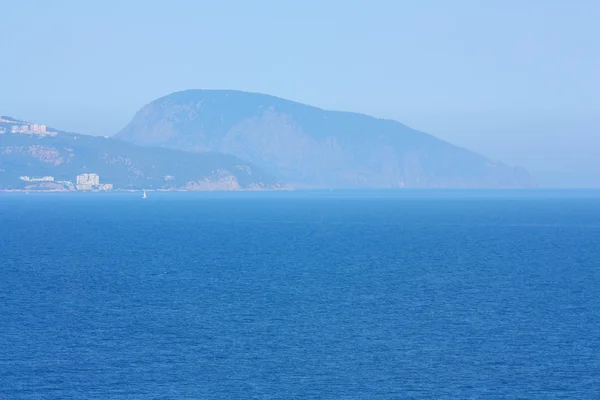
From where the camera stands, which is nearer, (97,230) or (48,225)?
(97,230)

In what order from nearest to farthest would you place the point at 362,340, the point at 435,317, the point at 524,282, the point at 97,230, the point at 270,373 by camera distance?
the point at 270,373 < the point at 362,340 < the point at 435,317 < the point at 524,282 < the point at 97,230

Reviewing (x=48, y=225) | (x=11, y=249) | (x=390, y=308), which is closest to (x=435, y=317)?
(x=390, y=308)

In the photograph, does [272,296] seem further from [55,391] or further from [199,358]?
[55,391]

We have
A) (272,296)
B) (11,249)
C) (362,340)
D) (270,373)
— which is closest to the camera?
(270,373)

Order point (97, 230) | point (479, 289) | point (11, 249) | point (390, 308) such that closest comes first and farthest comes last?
point (390, 308) < point (479, 289) < point (11, 249) < point (97, 230)

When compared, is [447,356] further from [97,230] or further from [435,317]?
[97,230]

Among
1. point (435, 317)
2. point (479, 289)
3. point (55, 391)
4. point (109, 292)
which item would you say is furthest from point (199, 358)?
point (479, 289)
